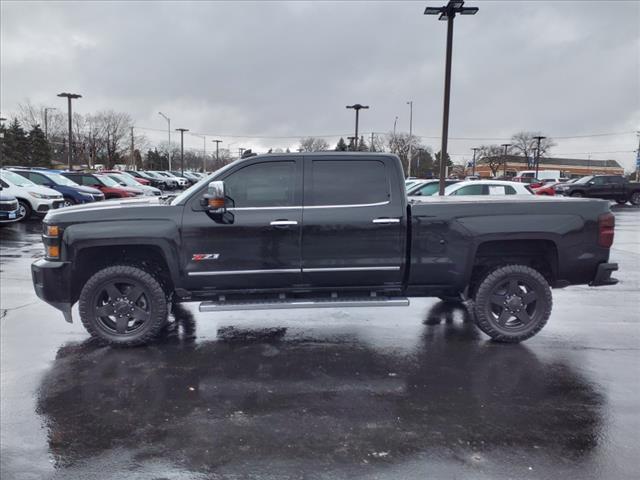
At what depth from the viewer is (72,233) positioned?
507 centimetres

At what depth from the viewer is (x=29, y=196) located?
16641mm

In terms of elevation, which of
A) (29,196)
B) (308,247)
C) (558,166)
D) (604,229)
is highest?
(558,166)

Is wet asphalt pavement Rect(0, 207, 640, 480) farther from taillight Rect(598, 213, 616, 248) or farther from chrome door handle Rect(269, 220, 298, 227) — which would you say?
chrome door handle Rect(269, 220, 298, 227)

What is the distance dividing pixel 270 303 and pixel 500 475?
281 cm

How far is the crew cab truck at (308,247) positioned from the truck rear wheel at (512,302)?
0.01m

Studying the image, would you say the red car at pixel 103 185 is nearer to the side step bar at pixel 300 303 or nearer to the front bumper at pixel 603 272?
the side step bar at pixel 300 303

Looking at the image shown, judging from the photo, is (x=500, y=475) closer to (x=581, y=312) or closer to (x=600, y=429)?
(x=600, y=429)

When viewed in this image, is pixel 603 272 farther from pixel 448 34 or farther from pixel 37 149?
pixel 37 149

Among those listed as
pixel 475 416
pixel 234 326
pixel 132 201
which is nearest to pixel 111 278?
pixel 132 201

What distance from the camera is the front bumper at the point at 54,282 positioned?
16.6 ft

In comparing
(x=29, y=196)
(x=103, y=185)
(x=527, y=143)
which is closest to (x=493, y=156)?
(x=527, y=143)

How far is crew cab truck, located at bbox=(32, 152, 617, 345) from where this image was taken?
16.9ft

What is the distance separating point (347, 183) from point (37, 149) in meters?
69.3

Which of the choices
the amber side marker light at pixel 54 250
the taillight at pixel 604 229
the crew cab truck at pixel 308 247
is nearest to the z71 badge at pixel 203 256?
the crew cab truck at pixel 308 247
